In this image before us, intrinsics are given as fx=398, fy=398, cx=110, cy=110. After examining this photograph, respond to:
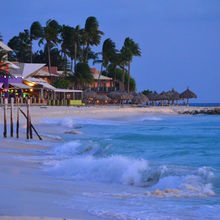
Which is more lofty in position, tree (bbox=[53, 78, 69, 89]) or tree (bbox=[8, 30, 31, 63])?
tree (bbox=[8, 30, 31, 63])

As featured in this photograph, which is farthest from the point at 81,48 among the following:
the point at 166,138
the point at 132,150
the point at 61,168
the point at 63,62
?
the point at 61,168

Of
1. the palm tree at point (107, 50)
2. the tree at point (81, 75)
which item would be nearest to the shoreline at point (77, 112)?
the tree at point (81, 75)

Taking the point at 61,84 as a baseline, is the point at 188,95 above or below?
below

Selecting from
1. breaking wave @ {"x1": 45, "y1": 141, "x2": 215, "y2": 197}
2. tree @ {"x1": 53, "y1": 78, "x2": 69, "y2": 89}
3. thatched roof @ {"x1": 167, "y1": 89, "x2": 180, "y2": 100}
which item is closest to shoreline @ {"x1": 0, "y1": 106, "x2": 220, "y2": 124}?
tree @ {"x1": 53, "y1": 78, "x2": 69, "y2": 89}

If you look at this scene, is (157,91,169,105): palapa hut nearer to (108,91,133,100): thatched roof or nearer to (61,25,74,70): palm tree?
(108,91,133,100): thatched roof

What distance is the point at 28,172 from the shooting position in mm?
8867

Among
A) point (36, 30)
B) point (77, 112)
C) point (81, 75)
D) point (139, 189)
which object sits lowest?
point (139, 189)

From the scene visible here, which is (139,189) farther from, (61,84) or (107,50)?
(107,50)

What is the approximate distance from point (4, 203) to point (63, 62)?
78.6m

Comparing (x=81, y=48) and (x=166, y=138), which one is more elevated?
(x=81, y=48)

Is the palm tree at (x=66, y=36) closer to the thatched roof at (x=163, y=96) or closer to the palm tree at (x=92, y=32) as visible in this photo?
the palm tree at (x=92, y=32)

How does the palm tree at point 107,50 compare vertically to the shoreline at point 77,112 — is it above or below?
above

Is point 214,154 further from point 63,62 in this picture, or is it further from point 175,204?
point 63,62

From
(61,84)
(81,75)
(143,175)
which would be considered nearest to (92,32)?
(81,75)
